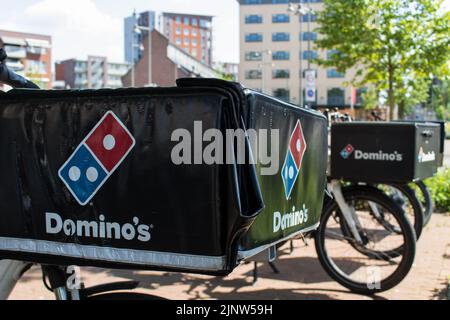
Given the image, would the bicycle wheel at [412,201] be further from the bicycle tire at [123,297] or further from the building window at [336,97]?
the building window at [336,97]

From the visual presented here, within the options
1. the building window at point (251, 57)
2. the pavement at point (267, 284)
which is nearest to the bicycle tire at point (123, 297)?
the pavement at point (267, 284)

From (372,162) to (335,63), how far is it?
8.58m

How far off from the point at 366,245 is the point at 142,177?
3.28 metres

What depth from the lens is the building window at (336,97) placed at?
78.1 meters

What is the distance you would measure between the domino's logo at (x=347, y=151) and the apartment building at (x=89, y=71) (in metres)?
127

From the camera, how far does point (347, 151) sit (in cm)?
447

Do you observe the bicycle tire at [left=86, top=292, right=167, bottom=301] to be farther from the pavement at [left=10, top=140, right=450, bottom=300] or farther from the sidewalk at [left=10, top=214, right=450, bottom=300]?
the sidewalk at [left=10, top=214, right=450, bottom=300]

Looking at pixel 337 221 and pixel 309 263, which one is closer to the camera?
pixel 337 221

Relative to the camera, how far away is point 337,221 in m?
4.49

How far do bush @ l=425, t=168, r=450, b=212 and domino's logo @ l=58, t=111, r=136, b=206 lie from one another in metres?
7.67

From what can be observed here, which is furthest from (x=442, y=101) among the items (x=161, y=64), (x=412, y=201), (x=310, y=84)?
(x=412, y=201)

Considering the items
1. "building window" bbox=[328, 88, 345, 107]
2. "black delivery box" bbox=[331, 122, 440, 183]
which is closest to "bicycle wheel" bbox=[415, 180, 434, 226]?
"black delivery box" bbox=[331, 122, 440, 183]
